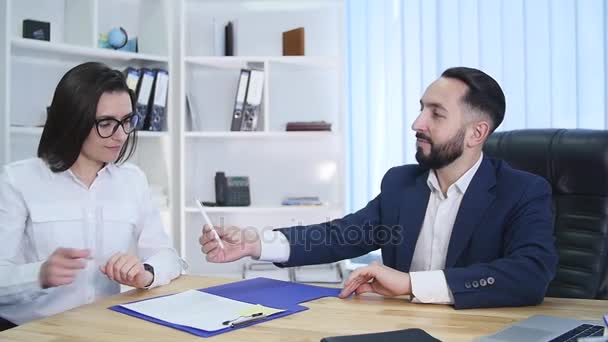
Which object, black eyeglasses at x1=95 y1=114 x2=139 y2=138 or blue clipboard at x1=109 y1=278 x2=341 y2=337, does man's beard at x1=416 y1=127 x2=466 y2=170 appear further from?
black eyeglasses at x1=95 y1=114 x2=139 y2=138

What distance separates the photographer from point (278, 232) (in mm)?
1650

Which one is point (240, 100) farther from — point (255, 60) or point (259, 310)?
point (259, 310)

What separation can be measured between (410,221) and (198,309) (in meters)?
0.70

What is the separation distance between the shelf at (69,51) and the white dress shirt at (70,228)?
106 centimetres

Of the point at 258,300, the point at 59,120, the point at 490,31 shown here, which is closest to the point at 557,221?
the point at 258,300

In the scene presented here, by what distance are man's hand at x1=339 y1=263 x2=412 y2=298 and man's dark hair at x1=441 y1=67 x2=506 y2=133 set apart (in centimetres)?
63

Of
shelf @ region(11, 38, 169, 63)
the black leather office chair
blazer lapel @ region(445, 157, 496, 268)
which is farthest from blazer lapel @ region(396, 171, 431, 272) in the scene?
shelf @ region(11, 38, 169, 63)

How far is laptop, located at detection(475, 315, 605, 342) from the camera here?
3.33 ft

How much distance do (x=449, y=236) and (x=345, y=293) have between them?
0.42 meters

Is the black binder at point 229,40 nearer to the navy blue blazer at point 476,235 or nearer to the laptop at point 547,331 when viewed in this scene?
the navy blue blazer at point 476,235

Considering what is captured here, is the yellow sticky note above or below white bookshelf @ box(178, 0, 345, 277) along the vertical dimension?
below

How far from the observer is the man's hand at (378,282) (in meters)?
1.32

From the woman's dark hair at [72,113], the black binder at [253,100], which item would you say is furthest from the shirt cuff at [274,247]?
the black binder at [253,100]

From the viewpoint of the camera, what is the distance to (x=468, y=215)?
1513mm
